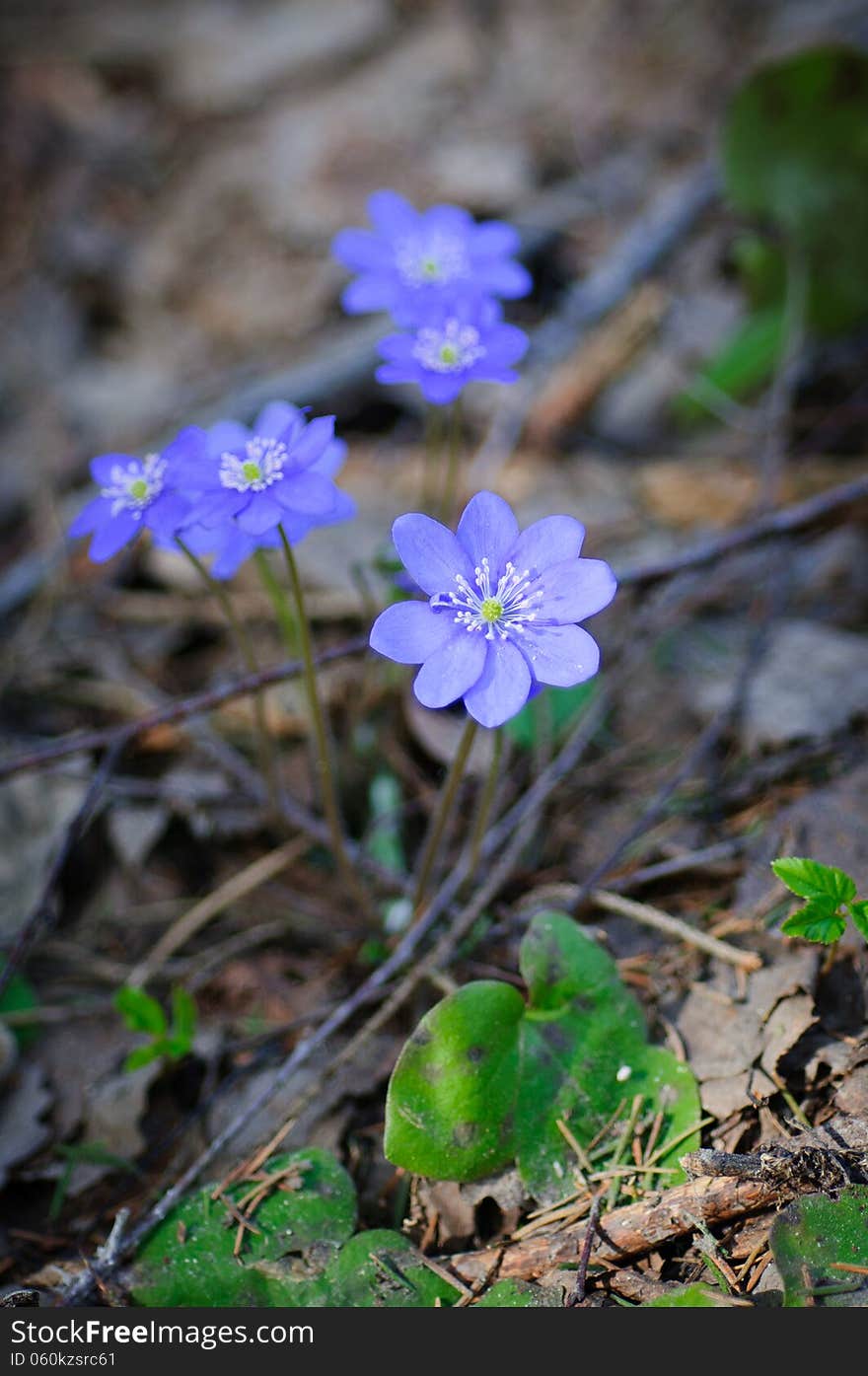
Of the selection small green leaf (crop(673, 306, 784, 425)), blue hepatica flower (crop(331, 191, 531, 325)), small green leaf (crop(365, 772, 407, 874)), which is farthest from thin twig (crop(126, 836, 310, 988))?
small green leaf (crop(673, 306, 784, 425))

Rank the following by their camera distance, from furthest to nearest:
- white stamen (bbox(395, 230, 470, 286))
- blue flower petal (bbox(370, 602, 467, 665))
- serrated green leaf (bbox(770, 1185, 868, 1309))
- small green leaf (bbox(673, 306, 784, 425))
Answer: small green leaf (bbox(673, 306, 784, 425)), white stamen (bbox(395, 230, 470, 286)), blue flower petal (bbox(370, 602, 467, 665)), serrated green leaf (bbox(770, 1185, 868, 1309))

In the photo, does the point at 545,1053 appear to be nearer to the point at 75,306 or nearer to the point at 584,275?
the point at 584,275

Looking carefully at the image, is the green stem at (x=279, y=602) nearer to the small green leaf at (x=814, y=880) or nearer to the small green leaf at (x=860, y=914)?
the small green leaf at (x=814, y=880)

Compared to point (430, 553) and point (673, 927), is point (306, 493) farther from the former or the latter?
point (673, 927)

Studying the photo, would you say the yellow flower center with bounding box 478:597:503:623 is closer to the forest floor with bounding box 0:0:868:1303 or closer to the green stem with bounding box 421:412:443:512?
the forest floor with bounding box 0:0:868:1303

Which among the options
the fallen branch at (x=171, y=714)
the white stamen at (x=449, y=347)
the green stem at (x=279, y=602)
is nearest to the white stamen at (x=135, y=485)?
the green stem at (x=279, y=602)

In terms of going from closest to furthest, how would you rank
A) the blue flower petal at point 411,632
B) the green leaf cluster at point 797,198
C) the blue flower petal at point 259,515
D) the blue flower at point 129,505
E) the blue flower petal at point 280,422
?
the blue flower petal at point 411,632 → the blue flower petal at point 259,515 → the blue flower at point 129,505 → the blue flower petal at point 280,422 → the green leaf cluster at point 797,198

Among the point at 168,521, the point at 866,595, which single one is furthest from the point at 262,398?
the point at 866,595
